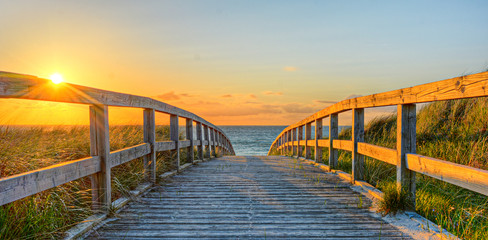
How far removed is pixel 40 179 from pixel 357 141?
4.00 m

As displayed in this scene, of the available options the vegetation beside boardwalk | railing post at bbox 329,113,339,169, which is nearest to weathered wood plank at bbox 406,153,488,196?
railing post at bbox 329,113,339,169

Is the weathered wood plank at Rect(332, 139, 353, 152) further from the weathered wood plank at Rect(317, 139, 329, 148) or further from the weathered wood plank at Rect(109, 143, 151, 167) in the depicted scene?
the weathered wood plank at Rect(109, 143, 151, 167)

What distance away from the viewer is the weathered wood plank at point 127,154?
11.6ft

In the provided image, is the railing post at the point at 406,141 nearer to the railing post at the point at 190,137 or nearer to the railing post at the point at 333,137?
the railing post at the point at 333,137

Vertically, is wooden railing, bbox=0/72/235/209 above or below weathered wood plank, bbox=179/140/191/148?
above

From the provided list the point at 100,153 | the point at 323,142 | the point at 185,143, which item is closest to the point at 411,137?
the point at 100,153

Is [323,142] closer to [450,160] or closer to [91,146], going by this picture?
[450,160]

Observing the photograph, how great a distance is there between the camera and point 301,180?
521 cm

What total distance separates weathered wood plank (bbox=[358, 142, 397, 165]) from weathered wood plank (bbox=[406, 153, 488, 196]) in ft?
0.86

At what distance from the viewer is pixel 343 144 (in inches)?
214

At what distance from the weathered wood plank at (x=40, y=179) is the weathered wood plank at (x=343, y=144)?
3675 mm

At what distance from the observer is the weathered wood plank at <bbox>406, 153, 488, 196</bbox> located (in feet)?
7.68

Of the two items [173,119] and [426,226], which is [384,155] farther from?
[173,119]

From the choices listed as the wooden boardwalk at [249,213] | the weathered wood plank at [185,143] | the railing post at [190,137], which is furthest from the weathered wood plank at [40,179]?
the railing post at [190,137]
